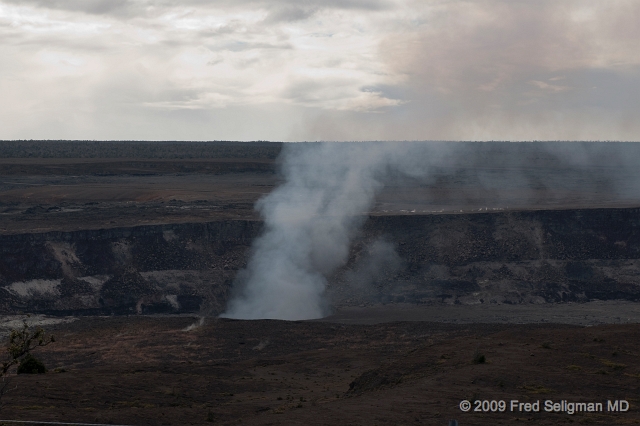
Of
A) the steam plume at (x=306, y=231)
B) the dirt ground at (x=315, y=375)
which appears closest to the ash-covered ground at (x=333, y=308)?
the dirt ground at (x=315, y=375)

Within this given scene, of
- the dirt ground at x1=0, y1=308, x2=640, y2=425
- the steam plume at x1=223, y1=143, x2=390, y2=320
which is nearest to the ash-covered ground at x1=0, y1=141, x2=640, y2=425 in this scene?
the dirt ground at x1=0, y1=308, x2=640, y2=425

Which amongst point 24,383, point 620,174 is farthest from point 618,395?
point 620,174

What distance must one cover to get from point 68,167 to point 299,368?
86940mm

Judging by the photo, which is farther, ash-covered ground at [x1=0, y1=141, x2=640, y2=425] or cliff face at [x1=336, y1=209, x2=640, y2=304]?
cliff face at [x1=336, y1=209, x2=640, y2=304]

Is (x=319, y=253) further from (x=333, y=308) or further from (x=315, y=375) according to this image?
(x=315, y=375)

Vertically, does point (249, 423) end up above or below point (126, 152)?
below

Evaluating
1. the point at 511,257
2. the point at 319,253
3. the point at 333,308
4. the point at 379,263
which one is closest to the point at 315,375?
the point at 333,308

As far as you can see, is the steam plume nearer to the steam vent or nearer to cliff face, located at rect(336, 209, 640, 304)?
the steam vent

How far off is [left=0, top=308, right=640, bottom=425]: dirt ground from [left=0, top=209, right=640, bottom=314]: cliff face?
9355 millimetres

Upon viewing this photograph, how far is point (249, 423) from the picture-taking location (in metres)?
25.9

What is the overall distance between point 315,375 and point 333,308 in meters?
20.0

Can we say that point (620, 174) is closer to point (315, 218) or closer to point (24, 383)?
point (315, 218)

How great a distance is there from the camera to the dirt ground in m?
26.5

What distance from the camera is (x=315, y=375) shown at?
38031 millimetres
